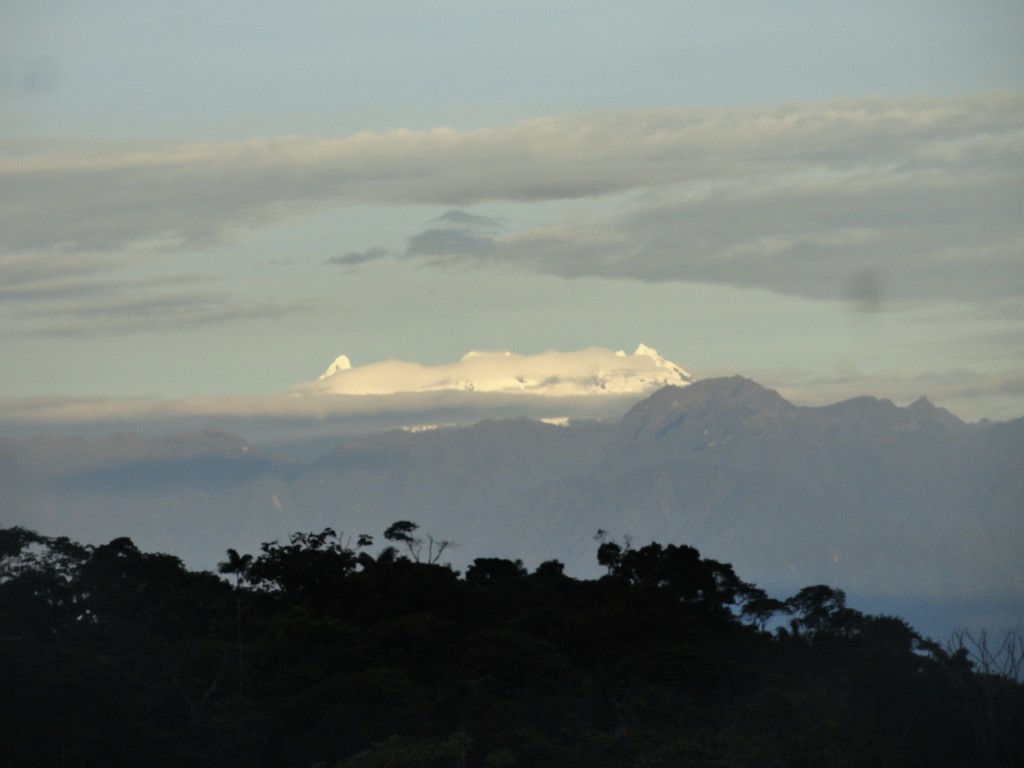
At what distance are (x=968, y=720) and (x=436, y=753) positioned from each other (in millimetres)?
34087

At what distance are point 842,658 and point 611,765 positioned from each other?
2962 centimetres

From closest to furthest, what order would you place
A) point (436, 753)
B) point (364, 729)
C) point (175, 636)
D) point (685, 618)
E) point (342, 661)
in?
point (436, 753) < point (364, 729) < point (342, 661) < point (175, 636) < point (685, 618)

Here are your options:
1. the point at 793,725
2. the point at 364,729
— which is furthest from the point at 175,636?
the point at 793,725

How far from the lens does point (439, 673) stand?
81.8 metres

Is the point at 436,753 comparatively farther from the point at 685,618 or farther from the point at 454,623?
the point at 685,618

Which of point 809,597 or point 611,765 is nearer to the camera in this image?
point 611,765

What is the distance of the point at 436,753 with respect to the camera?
67938 millimetres

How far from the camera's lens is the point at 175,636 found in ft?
282

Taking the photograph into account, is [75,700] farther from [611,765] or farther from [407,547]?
[407,547]

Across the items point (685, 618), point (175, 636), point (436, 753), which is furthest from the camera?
point (685, 618)

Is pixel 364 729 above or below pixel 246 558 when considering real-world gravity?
below

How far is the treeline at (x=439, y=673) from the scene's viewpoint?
71.3 m

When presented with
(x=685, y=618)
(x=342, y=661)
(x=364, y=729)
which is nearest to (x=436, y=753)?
(x=364, y=729)

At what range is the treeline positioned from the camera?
71.3 m
